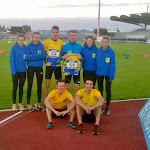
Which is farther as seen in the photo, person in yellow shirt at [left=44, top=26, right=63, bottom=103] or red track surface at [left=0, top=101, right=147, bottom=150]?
person in yellow shirt at [left=44, top=26, right=63, bottom=103]

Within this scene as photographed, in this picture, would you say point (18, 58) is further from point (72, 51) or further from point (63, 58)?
point (72, 51)

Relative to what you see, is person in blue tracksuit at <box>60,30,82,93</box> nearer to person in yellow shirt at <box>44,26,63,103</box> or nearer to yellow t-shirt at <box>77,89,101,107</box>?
person in yellow shirt at <box>44,26,63,103</box>

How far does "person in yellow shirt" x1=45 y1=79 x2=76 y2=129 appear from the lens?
18.7 ft

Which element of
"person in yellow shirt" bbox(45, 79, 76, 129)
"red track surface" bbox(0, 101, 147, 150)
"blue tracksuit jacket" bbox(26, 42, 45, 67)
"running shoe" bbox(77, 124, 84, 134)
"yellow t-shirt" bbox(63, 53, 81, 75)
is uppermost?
"blue tracksuit jacket" bbox(26, 42, 45, 67)

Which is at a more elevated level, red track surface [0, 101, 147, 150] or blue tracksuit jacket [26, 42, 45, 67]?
blue tracksuit jacket [26, 42, 45, 67]

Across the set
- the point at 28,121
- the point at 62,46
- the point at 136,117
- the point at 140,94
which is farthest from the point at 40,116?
the point at 140,94

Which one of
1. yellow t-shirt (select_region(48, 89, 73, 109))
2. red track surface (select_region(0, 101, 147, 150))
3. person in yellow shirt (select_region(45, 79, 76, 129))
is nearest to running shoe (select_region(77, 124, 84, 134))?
red track surface (select_region(0, 101, 147, 150))

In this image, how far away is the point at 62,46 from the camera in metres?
6.73

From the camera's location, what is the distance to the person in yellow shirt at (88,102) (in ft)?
18.1

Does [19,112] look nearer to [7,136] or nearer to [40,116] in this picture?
[40,116]

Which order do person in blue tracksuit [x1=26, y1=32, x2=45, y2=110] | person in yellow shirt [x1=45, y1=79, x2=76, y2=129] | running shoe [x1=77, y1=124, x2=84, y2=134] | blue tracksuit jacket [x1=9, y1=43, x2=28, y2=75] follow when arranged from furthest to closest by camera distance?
person in blue tracksuit [x1=26, y1=32, x2=45, y2=110]
blue tracksuit jacket [x1=9, y1=43, x2=28, y2=75]
person in yellow shirt [x1=45, y1=79, x2=76, y2=129]
running shoe [x1=77, y1=124, x2=84, y2=134]

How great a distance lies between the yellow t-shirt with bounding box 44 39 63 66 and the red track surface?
1.30m

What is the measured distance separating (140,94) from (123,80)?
2.82 m

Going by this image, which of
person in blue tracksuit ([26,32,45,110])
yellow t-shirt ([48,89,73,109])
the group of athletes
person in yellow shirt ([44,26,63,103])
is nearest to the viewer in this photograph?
yellow t-shirt ([48,89,73,109])
